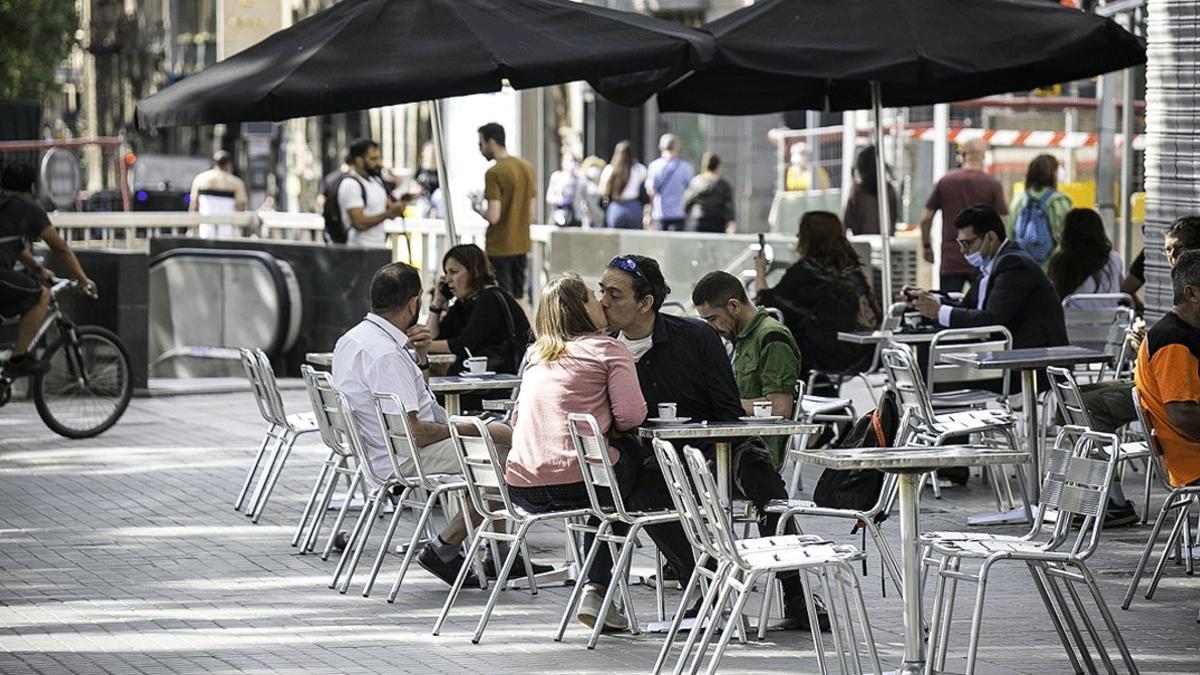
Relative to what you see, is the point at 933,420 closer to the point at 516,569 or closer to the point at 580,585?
the point at 516,569

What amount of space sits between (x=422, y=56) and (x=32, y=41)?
33.9m

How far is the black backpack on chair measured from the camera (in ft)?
27.3

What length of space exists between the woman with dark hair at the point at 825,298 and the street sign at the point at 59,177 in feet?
72.8

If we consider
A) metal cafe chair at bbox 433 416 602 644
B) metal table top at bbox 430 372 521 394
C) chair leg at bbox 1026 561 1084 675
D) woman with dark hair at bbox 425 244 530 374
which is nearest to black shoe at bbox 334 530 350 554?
metal table top at bbox 430 372 521 394

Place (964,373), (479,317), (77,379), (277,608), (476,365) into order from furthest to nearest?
(77,379), (964,373), (479,317), (476,365), (277,608)

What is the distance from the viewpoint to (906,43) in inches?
515

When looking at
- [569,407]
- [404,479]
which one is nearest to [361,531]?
[404,479]

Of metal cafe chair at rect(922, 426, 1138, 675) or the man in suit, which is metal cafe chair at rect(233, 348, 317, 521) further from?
metal cafe chair at rect(922, 426, 1138, 675)

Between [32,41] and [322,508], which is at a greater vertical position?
[32,41]

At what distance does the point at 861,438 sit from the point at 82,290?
28.0 ft

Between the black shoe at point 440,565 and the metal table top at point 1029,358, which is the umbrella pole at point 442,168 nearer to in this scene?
the metal table top at point 1029,358

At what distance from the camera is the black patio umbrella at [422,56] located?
38.6 ft

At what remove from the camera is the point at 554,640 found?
8562 mm

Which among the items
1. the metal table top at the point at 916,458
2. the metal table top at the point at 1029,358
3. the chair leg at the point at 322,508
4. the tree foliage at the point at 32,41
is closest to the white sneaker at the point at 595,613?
the metal table top at the point at 916,458
